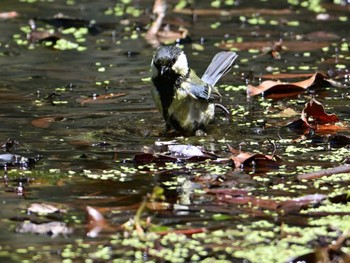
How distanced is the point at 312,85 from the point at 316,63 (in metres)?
0.92

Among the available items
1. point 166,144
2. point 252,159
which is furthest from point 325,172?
point 166,144

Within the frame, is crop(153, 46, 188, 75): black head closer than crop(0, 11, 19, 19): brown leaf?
Yes

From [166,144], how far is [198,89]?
0.78 m

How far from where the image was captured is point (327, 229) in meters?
4.45

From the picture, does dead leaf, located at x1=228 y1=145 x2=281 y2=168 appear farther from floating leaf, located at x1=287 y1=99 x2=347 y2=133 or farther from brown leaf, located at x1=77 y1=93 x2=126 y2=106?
brown leaf, located at x1=77 y1=93 x2=126 y2=106

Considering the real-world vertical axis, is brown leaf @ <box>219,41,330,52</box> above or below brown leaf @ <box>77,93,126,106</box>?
above

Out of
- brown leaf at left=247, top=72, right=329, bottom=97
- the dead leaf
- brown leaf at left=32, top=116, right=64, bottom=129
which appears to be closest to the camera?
the dead leaf

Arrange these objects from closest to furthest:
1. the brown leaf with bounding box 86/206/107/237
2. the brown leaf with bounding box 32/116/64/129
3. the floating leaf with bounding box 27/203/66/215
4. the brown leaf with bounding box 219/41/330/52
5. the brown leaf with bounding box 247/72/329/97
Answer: the brown leaf with bounding box 86/206/107/237
the floating leaf with bounding box 27/203/66/215
the brown leaf with bounding box 32/116/64/129
the brown leaf with bounding box 247/72/329/97
the brown leaf with bounding box 219/41/330/52

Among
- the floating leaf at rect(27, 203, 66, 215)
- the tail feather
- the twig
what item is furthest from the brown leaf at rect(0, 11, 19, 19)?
the floating leaf at rect(27, 203, 66, 215)

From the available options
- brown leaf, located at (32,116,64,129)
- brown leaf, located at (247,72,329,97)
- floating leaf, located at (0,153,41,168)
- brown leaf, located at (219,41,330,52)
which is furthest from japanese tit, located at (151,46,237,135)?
brown leaf, located at (219,41,330,52)

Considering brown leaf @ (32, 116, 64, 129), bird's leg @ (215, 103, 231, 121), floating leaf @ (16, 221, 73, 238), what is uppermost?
floating leaf @ (16, 221, 73, 238)

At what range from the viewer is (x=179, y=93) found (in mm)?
6582

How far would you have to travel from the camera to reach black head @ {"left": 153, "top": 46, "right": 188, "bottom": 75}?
6363 millimetres

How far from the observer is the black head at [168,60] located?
636 cm
